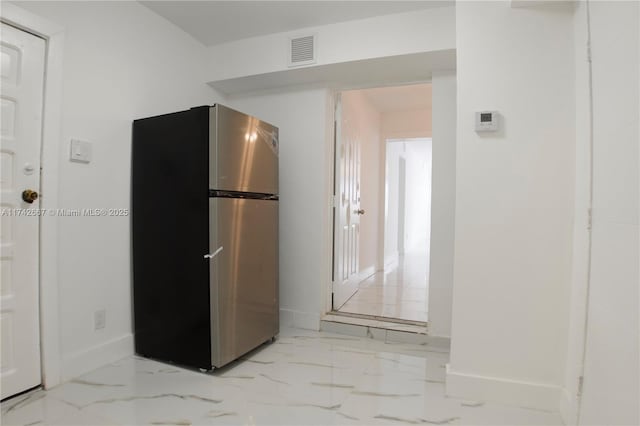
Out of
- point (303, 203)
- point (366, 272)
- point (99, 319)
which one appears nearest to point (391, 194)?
point (366, 272)

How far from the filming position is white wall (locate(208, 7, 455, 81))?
7.79 feet

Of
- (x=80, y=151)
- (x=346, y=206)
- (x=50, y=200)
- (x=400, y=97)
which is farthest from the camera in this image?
(x=400, y=97)

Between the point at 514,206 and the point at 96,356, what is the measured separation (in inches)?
101

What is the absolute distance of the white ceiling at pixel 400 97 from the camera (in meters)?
4.11

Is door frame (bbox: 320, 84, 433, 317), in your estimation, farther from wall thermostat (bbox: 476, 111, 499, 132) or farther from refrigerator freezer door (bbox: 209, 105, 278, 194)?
wall thermostat (bbox: 476, 111, 499, 132)

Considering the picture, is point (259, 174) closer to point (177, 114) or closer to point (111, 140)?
point (177, 114)

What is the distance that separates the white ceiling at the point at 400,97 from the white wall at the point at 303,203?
1295 millimetres

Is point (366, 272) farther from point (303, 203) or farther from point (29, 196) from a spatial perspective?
point (29, 196)

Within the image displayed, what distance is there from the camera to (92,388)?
1.91 metres

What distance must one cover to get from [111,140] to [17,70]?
1.88 feet

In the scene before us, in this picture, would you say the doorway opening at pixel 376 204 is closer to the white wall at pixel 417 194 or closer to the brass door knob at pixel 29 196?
the white wall at pixel 417 194

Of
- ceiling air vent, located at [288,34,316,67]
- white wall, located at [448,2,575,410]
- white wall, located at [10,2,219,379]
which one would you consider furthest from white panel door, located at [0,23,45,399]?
white wall, located at [448,2,575,410]

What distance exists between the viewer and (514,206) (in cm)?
177

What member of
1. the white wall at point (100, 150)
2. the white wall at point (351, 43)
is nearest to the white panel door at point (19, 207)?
the white wall at point (100, 150)
